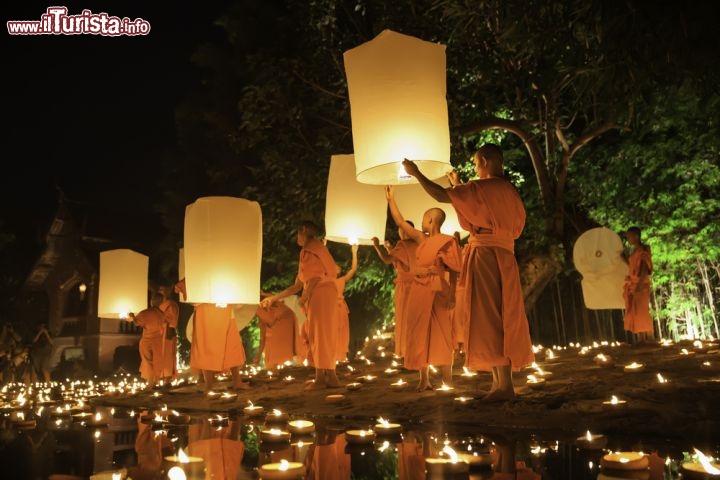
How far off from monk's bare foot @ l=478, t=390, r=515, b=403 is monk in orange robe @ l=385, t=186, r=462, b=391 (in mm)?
1168

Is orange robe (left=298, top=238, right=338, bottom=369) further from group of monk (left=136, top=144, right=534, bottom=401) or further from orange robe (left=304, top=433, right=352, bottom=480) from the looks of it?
orange robe (left=304, top=433, right=352, bottom=480)

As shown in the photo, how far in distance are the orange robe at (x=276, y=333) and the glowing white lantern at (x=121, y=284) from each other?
199cm

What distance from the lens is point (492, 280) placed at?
456 centimetres

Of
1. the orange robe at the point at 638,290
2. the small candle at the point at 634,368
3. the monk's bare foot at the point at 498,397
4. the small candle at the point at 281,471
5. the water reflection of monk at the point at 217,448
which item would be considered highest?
the orange robe at the point at 638,290

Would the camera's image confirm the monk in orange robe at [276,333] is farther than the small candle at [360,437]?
Yes

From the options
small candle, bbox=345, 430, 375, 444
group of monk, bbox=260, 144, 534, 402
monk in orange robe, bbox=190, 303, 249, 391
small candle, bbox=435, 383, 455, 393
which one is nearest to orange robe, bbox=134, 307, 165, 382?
monk in orange robe, bbox=190, 303, 249, 391

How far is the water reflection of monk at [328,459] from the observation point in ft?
8.95

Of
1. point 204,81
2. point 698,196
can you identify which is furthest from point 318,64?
point 204,81

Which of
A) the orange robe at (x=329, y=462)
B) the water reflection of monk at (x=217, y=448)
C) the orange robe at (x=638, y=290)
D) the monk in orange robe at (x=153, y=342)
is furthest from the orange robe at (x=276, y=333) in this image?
the orange robe at (x=329, y=462)

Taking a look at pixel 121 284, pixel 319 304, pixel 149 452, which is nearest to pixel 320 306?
pixel 319 304

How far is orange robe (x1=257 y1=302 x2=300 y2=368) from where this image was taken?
10.6m

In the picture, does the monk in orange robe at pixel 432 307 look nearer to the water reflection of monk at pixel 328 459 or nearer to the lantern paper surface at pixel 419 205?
the lantern paper surface at pixel 419 205

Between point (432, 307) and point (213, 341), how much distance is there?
9.85 feet

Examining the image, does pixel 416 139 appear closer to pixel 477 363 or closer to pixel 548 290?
pixel 477 363
